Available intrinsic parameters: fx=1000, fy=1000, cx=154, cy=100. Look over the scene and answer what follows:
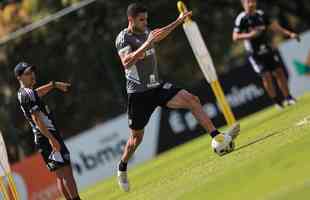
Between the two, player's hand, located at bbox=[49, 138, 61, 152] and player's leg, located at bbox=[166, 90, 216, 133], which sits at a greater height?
player's hand, located at bbox=[49, 138, 61, 152]

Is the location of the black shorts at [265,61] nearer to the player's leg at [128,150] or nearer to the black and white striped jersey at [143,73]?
the player's leg at [128,150]

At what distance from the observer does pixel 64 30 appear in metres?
24.4

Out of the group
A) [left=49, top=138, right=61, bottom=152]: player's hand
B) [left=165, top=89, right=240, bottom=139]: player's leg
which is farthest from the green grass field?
[left=49, top=138, right=61, bottom=152]: player's hand

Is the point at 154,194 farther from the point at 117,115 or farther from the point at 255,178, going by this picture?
the point at 117,115

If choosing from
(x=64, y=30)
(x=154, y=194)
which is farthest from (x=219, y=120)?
(x=154, y=194)

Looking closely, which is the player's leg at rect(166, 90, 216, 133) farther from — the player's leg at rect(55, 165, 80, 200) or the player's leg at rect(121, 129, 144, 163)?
the player's leg at rect(55, 165, 80, 200)

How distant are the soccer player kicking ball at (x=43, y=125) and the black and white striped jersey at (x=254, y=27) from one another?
7.83 metres

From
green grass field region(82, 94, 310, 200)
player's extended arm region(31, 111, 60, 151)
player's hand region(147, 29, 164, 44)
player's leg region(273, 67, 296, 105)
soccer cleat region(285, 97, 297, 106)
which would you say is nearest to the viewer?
green grass field region(82, 94, 310, 200)

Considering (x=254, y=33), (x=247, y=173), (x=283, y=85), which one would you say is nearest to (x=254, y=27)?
(x=254, y=33)

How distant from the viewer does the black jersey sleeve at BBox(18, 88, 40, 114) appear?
13.6 metres

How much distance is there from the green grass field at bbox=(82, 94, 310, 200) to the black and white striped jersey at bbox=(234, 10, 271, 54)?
3861 mm

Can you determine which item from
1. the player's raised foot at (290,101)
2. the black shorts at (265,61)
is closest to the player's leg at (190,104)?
the player's raised foot at (290,101)

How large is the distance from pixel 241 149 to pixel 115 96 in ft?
32.6

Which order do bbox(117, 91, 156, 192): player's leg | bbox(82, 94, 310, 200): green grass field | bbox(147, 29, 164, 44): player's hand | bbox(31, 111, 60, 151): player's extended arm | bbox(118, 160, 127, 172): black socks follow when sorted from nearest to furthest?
1. bbox(82, 94, 310, 200): green grass field
2. bbox(147, 29, 164, 44): player's hand
3. bbox(31, 111, 60, 151): player's extended arm
4. bbox(117, 91, 156, 192): player's leg
5. bbox(118, 160, 127, 172): black socks
